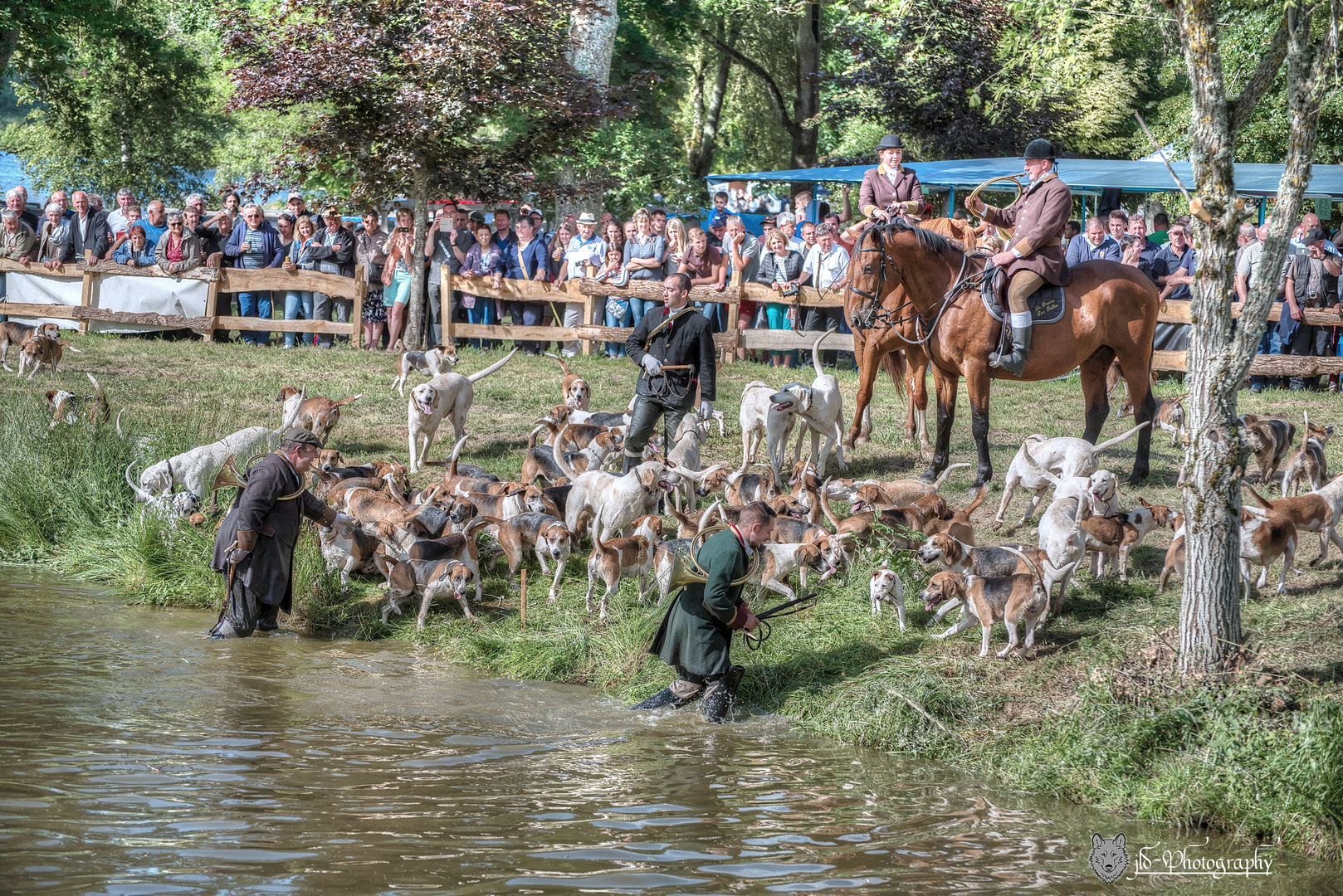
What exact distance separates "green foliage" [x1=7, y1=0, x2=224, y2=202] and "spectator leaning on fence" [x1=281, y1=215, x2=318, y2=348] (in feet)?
35.1

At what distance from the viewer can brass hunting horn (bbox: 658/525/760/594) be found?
7934 millimetres

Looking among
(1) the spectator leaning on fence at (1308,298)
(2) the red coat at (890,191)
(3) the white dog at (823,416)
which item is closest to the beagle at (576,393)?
(3) the white dog at (823,416)

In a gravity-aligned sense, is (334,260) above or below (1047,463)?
above

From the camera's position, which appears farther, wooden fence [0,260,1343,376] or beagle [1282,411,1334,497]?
wooden fence [0,260,1343,376]

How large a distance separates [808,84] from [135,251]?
1581cm

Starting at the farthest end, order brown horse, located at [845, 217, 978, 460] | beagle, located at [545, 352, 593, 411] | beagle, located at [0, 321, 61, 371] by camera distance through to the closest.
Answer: beagle, located at [0, 321, 61, 371] < beagle, located at [545, 352, 593, 411] < brown horse, located at [845, 217, 978, 460]

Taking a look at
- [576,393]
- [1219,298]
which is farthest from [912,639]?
[576,393]

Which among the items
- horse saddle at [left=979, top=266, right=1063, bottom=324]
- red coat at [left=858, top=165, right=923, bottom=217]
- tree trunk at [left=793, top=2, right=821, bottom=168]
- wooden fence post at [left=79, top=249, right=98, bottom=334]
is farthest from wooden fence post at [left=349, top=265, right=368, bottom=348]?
tree trunk at [left=793, top=2, right=821, bottom=168]

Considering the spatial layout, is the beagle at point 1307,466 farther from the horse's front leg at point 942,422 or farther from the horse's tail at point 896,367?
the horse's tail at point 896,367

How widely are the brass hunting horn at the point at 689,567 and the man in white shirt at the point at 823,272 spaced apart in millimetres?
7954

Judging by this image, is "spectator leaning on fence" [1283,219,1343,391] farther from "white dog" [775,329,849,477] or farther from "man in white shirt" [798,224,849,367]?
"white dog" [775,329,849,477]

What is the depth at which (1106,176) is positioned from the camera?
20.7 meters

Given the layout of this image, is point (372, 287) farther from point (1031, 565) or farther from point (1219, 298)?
point (1219, 298)

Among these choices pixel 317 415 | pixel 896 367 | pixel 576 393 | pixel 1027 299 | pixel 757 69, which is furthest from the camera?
pixel 757 69
